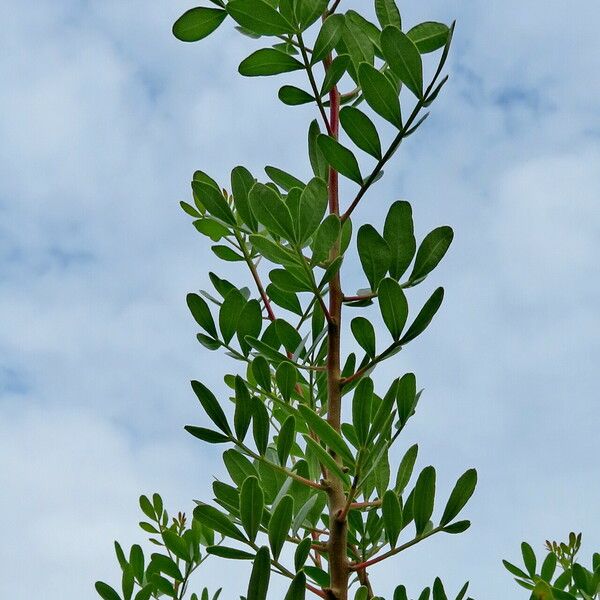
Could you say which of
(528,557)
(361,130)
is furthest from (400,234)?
(528,557)

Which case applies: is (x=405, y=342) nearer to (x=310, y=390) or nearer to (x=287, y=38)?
(x=310, y=390)

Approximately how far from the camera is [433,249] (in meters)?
1.17

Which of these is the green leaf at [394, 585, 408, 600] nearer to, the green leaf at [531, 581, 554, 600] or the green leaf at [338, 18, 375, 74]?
the green leaf at [531, 581, 554, 600]

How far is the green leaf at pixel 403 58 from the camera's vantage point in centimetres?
111

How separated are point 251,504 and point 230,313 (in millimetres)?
353

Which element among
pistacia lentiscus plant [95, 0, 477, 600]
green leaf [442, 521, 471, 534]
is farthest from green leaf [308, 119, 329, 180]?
green leaf [442, 521, 471, 534]

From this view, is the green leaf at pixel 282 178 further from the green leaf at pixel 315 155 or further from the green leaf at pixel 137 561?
the green leaf at pixel 137 561

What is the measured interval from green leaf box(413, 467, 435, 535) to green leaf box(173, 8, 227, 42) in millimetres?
774

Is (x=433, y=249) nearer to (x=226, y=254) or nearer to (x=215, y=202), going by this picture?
(x=215, y=202)

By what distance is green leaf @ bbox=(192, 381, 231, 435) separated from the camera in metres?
1.19

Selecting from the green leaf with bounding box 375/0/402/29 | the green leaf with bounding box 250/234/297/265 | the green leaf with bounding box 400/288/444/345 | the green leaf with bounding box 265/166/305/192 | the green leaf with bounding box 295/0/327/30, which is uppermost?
the green leaf with bounding box 375/0/402/29

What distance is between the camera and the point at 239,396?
115cm

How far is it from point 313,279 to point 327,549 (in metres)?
0.38


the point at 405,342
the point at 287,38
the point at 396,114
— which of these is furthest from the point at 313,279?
the point at 287,38
